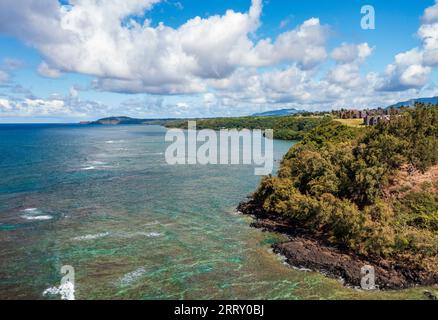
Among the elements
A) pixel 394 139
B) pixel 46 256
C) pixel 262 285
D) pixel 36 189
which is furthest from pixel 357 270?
pixel 36 189

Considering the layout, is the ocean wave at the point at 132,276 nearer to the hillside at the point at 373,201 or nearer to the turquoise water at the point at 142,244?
→ the turquoise water at the point at 142,244

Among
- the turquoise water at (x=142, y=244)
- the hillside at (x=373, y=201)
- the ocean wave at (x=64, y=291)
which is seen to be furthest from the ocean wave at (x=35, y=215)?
the hillside at (x=373, y=201)

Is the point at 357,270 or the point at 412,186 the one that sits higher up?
the point at 412,186

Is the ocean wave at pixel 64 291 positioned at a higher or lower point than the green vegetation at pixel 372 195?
lower

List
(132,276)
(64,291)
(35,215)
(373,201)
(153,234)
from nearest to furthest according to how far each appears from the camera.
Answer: (64,291) → (132,276) → (373,201) → (153,234) → (35,215)

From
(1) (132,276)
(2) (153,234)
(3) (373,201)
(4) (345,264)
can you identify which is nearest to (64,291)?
(1) (132,276)

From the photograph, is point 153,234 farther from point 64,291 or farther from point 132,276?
point 64,291
